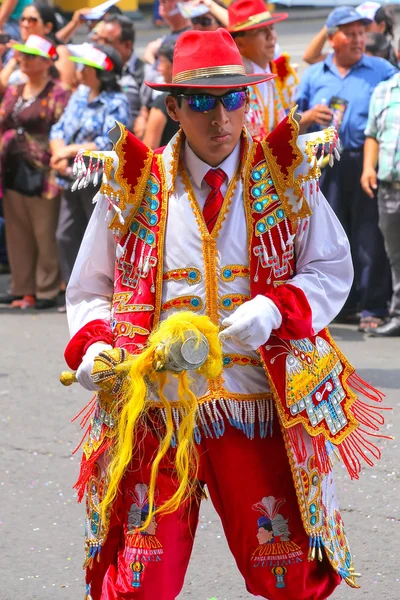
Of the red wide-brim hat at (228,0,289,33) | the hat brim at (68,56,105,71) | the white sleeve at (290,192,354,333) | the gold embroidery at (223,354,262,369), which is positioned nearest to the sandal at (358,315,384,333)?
the red wide-brim hat at (228,0,289,33)

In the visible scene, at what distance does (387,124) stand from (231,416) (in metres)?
5.01

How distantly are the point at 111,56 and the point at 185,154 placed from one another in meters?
5.71


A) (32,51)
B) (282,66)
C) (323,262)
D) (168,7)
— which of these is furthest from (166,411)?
(168,7)

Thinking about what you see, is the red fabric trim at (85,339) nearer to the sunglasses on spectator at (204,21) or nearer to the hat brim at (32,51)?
the sunglasses on spectator at (204,21)

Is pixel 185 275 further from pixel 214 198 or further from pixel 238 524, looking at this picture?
pixel 238 524

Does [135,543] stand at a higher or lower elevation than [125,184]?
lower

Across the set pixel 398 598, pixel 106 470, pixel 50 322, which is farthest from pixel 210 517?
pixel 50 322

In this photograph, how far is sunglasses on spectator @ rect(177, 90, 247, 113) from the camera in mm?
3270

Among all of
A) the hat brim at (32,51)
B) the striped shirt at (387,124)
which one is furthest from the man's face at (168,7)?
the striped shirt at (387,124)

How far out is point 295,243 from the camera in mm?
3416

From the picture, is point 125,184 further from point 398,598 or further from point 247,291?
point 398,598

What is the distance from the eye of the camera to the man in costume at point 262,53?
753cm

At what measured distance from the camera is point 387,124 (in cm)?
796

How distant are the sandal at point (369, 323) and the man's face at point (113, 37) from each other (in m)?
3.37
